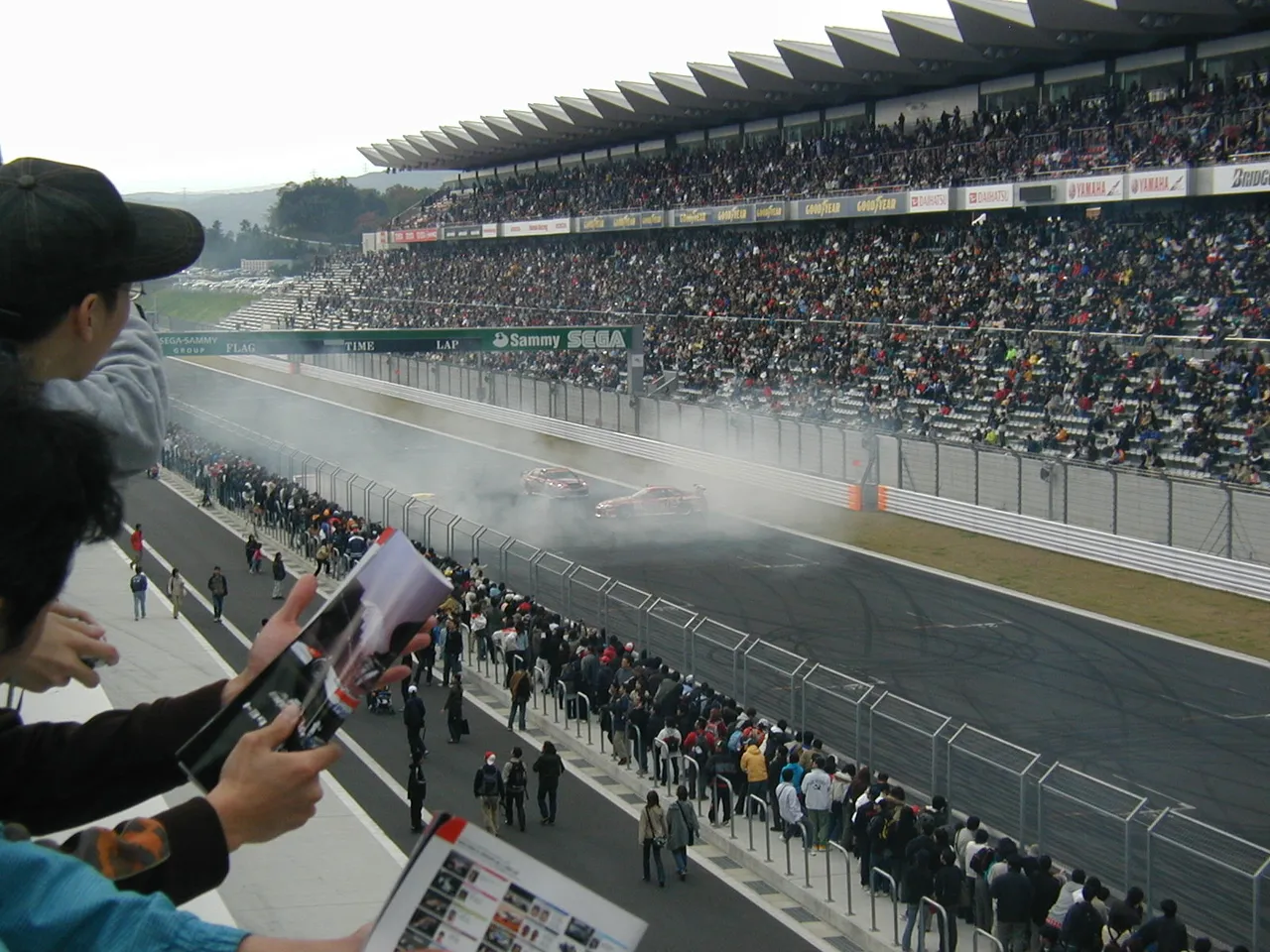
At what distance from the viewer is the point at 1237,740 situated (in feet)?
56.4

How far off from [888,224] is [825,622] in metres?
23.9

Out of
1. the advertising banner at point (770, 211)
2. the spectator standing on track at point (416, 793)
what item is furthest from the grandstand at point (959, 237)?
the spectator standing on track at point (416, 793)

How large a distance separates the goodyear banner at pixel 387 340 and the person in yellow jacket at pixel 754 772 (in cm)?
2484

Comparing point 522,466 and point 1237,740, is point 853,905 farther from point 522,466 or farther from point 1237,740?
point 522,466

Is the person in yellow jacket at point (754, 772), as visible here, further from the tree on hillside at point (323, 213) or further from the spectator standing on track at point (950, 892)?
the tree on hillside at point (323, 213)

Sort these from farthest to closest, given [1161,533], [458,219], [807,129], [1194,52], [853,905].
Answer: [458,219], [807,129], [1194,52], [1161,533], [853,905]

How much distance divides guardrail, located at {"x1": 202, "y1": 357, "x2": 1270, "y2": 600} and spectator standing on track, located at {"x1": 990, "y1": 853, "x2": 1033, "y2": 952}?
14.5 metres

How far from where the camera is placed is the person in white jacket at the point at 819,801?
1359 cm

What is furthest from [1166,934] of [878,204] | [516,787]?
[878,204]

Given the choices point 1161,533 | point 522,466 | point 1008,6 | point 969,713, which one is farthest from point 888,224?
→ point 969,713

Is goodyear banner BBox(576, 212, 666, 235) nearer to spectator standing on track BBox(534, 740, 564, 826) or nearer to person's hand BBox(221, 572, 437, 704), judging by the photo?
spectator standing on track BBox(534, 740, 564, 826)

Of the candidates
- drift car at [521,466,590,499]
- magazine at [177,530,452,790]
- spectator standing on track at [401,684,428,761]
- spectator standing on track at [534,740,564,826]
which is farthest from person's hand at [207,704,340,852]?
drift car at [521,466,590,499]

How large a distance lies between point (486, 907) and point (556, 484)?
35.1 metres

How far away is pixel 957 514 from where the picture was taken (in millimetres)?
30109
